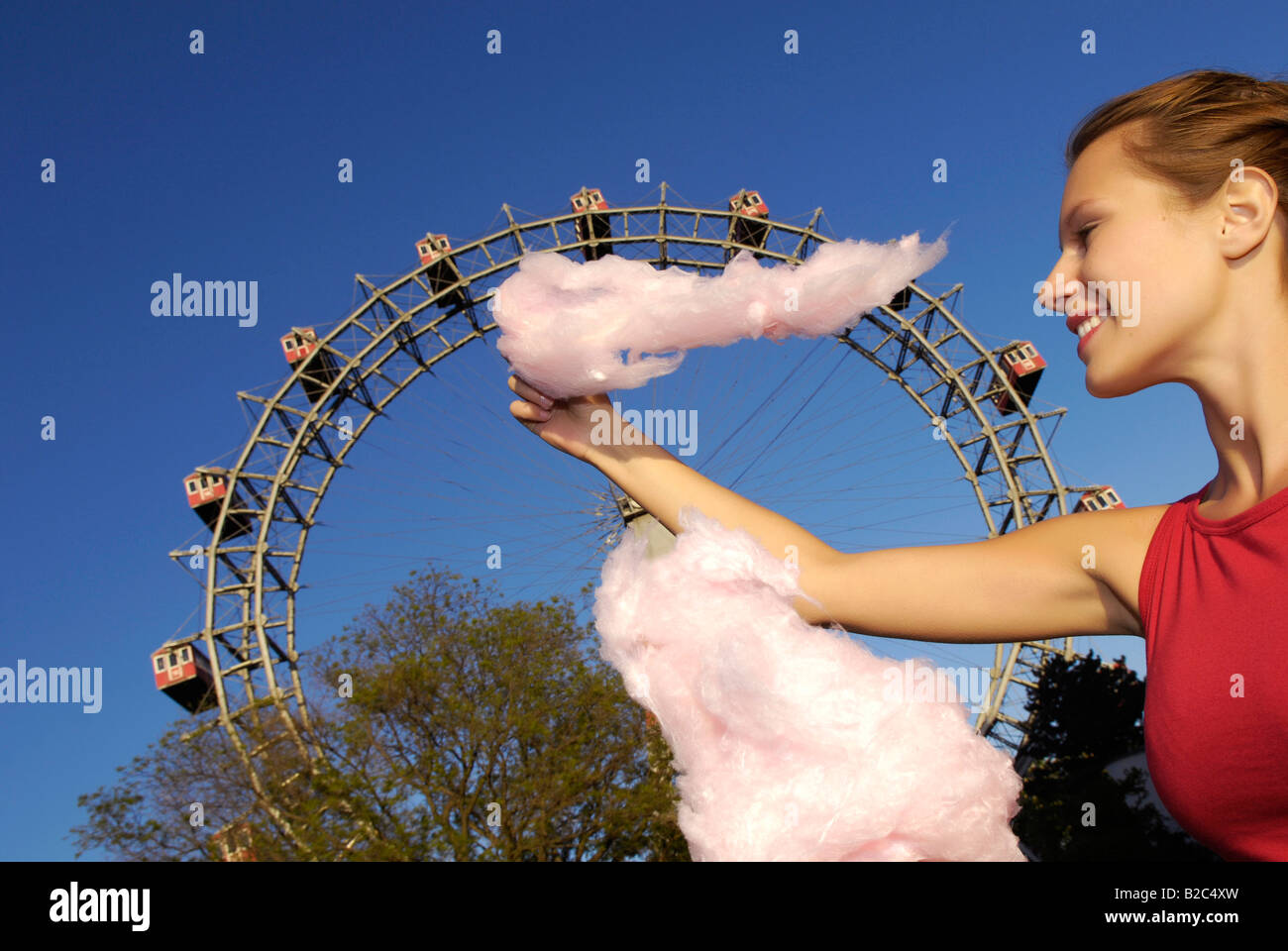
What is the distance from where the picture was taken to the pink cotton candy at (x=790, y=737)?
1.39m

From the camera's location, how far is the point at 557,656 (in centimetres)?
2053

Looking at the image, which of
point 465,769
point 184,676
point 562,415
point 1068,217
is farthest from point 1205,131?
point 184,676

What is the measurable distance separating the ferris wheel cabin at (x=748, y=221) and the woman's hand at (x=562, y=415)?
26907 millimetres

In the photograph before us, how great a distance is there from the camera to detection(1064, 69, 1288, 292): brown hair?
57.9 inches

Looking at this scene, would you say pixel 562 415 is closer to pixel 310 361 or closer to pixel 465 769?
pixel 465 769

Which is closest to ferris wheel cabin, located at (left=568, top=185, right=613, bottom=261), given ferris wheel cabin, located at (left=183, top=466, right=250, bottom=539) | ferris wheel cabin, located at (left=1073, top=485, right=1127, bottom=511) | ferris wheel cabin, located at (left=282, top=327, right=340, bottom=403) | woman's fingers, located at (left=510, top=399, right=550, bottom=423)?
ferris wheel cabin, located at (left=282, top=327, right=340, bottom=403)

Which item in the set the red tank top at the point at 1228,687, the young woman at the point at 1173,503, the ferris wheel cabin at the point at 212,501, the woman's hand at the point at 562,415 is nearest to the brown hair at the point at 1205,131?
the young woman at the point at 1173,503

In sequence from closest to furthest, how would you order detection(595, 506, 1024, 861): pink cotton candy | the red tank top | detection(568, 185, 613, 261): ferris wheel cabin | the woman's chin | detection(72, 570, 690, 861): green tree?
the red tank top < detection(595, 506, 1024, 861): pink cotton candy < the woman's chin < detection(72, 570, 690, 861): green tree < detection(568, 185, 613, 261): ferris wheel cabin

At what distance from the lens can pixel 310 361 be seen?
28016 millimetres

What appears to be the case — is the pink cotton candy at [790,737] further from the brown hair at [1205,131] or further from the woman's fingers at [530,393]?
the brown hair at [1205,131]

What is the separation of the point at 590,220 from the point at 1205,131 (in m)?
27.0

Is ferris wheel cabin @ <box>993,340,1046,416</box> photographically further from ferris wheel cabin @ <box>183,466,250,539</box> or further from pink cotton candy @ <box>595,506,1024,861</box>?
pink cotton candy @ <box>595,506,1024,861</box>
